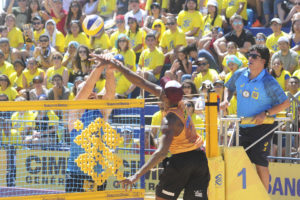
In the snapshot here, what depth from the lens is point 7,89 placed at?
1280cm

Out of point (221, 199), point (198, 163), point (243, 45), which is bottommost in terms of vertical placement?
point (221, 199)

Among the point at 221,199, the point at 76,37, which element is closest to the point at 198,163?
the point at 221,199

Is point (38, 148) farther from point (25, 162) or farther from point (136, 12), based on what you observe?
point (136, 12)

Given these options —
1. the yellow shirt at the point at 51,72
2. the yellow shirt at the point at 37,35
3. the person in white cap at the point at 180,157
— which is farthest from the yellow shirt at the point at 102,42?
the person in white cap at the point at 180,157

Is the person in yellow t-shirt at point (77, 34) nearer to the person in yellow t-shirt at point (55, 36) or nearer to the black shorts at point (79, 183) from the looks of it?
the person in yellow t-shirt at point (55, 36)

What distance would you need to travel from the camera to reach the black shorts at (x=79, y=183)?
21.5 feet

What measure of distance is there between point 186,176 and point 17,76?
359 inches

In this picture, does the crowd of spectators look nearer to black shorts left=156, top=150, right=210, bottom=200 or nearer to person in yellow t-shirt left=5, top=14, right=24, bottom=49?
person in yellow t-shirt left=5, top=14, right=24, bottom=49

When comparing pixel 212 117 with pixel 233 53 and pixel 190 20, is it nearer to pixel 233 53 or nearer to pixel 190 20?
pixel 233 53

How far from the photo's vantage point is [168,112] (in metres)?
5.72

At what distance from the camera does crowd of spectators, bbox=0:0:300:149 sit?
11.5 meters

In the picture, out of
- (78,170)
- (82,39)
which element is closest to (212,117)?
(78,170)

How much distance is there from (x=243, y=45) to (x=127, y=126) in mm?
5670

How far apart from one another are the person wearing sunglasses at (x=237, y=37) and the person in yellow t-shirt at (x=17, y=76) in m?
4.78
